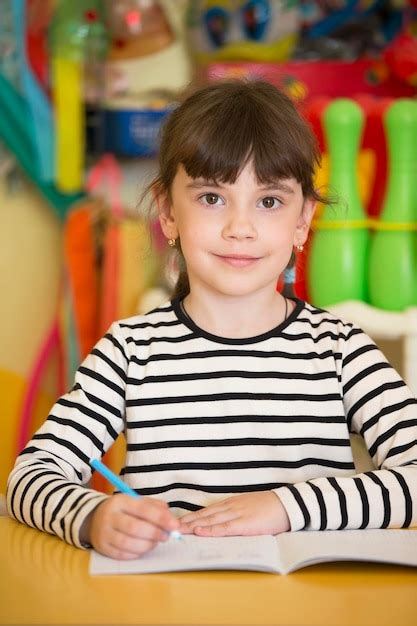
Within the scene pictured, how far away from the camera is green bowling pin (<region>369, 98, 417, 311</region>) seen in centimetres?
169

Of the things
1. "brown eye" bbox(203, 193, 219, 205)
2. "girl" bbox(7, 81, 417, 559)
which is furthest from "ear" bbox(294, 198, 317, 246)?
"brown eye" bbox(203, 193, 219, 205)

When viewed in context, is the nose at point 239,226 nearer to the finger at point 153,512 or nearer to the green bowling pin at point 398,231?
the finger at point 153,512

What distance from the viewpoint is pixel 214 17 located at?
6.93 ft

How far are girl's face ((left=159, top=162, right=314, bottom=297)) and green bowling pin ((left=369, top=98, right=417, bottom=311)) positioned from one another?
0.53 metres

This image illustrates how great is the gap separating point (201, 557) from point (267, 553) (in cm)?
6

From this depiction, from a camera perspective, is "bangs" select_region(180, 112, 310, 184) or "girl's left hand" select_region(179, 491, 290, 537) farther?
"bangs" select_region(180, 112, 310, 184)

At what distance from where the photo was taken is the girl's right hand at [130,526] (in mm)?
908

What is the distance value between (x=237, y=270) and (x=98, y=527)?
0.36 meters

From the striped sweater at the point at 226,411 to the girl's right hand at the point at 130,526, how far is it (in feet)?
0.57

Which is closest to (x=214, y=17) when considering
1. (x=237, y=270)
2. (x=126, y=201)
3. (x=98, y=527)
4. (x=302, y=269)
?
(x=126, y=201)

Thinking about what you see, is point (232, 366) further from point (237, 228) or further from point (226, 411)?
point (237, 228)

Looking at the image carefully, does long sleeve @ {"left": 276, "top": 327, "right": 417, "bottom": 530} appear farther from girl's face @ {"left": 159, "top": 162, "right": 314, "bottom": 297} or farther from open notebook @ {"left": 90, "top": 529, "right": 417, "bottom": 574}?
girl's face @ {"left": 159, "top": 162, "right": 314, "bottom": 297}

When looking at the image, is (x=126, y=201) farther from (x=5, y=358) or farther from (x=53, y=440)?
(x=53, y=440)

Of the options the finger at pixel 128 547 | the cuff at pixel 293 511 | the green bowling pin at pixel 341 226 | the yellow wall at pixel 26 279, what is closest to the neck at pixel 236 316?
the cuff at pixel 293 511
